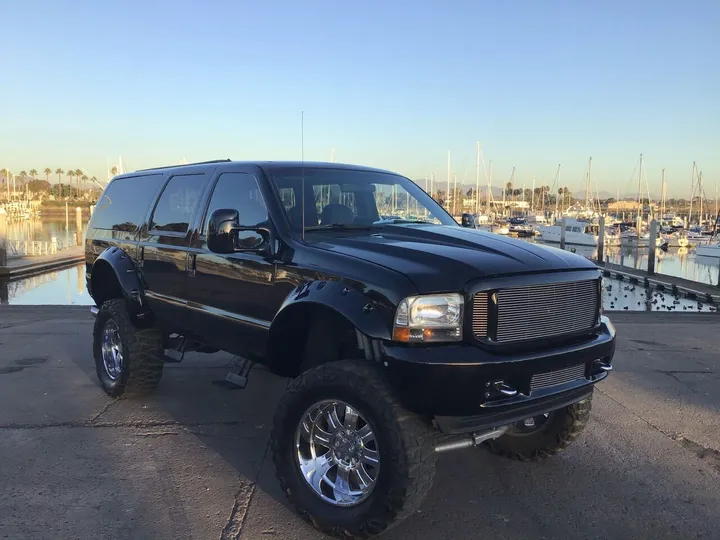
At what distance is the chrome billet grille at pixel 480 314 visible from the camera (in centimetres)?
310

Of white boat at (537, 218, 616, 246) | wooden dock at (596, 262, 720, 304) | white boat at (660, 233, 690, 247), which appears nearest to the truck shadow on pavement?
wooden dock at (596, 262, 720, 304)

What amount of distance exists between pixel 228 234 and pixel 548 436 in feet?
8.64

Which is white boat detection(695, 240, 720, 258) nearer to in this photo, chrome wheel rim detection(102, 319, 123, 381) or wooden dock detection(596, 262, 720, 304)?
wooden dock detection(596, 262, 720, 304)

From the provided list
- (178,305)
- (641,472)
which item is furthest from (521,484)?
(178,305)

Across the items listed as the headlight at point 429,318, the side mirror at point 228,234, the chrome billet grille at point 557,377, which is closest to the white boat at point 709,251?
the chrome billet grille at point 557,377

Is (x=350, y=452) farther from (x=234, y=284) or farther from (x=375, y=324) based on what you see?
(x=234, y=284)

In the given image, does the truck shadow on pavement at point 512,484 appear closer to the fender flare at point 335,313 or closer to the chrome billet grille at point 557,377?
the chrome billet grille at point 557,377

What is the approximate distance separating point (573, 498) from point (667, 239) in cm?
6697

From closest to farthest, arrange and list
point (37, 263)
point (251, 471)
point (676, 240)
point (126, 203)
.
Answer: point (251, 471) → point (126, 203) → point (37, 263) → point (676, 240)

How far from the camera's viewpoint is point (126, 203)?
6020 millimetres

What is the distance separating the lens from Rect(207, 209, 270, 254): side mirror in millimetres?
3789

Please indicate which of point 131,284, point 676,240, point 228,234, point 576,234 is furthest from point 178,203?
point 676,240

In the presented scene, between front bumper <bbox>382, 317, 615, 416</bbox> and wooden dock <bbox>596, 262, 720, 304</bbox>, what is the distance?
22.9 metres

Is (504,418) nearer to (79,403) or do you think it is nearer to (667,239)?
(79,403)
